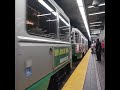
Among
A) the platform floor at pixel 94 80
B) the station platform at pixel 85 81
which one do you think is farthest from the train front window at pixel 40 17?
the platform floor at pixel 94 80

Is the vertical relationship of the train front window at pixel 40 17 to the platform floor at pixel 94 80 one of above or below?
above

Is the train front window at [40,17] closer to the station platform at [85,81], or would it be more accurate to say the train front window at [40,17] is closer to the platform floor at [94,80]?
the station platform at [85,81]

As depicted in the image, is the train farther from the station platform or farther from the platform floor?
the platform floor

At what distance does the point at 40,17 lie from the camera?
3654mm

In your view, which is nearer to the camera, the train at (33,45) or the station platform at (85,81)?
the train at (33,45)

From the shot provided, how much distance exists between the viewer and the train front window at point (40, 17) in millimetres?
3021

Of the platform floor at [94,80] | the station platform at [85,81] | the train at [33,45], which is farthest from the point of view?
the platform floor at [94,80]

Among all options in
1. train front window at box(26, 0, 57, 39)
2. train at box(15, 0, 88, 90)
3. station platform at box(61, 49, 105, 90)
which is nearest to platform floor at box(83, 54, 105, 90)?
station platform at box(61, 49, 105, 90)

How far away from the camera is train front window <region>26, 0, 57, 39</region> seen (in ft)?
9.91
